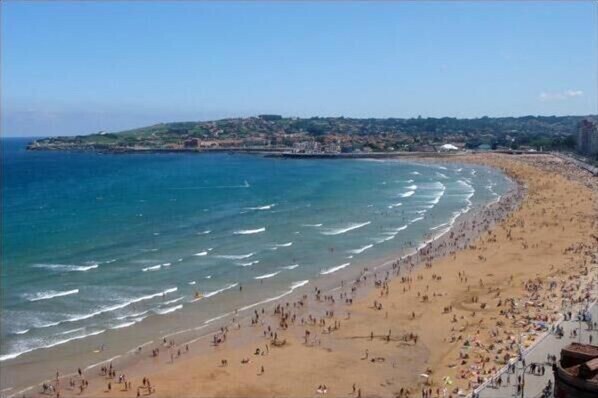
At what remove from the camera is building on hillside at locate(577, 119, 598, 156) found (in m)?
130

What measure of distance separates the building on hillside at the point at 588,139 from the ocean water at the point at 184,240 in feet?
97.8

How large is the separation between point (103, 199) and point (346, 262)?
156ft

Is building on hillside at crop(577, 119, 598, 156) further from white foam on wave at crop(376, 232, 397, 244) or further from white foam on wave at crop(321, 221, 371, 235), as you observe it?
white foam on wave at crop(376, 232, 397, 244)

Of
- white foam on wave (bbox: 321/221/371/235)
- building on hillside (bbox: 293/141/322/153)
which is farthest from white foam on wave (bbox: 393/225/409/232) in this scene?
building on hillside (bbox: 293/141/322/153)

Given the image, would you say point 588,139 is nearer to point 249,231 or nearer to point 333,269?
point 249,231

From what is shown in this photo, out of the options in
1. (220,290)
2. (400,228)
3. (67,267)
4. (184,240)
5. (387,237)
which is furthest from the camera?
(400,228)

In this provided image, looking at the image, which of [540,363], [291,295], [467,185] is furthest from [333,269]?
[467,185]

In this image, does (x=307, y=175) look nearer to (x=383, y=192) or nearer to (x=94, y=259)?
(x=383, y=192)

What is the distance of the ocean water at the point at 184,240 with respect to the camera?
34500 millimetres

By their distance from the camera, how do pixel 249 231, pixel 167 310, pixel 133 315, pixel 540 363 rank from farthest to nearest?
pixel 249 231
pixel 167 310
pixel 133 315
pixel 540 363

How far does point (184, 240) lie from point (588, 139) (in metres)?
105

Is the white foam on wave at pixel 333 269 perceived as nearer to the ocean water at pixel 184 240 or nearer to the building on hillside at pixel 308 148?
the ocean water at pixel 184 240

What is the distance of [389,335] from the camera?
30594 millimetres

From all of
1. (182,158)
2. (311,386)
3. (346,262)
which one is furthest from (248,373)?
(182,158)
